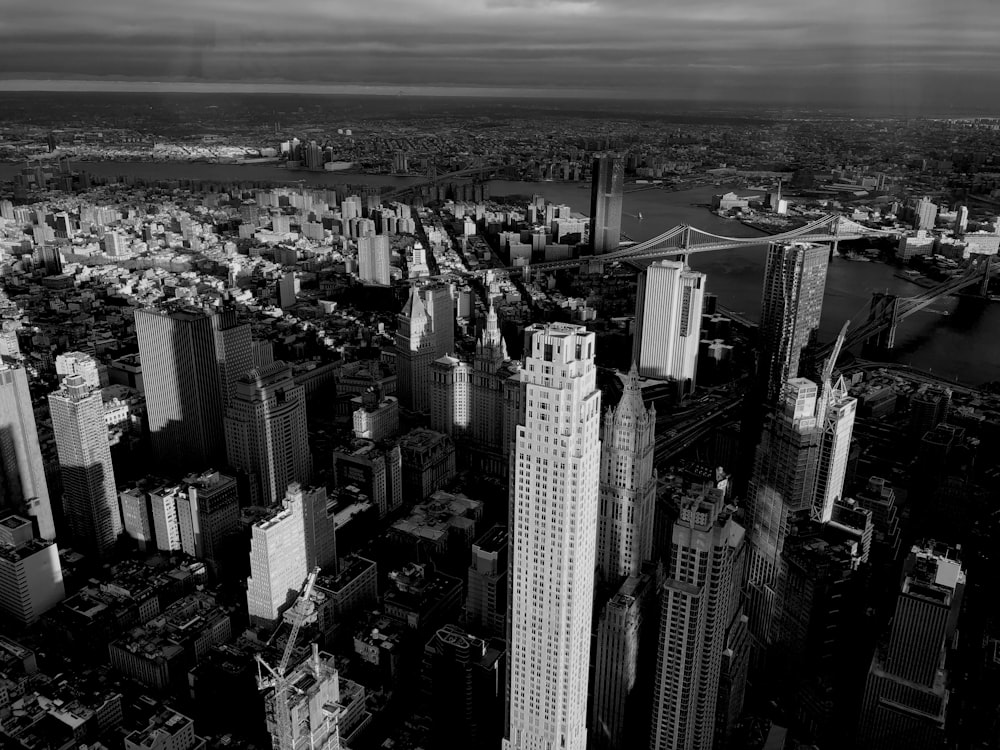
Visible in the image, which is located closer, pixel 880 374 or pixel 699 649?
pixel 699 649

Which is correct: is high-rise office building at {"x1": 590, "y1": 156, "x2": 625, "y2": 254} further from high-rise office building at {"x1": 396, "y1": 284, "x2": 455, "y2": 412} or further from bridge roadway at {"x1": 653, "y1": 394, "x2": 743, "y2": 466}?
bridge roadway at {"x1": 653, "y1": 394, "x2": 743, "y2": 466}

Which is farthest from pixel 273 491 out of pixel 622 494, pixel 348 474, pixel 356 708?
pixel 622 494

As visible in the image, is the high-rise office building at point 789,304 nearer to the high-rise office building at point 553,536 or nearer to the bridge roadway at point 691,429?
the bridge roadway at point 691,429

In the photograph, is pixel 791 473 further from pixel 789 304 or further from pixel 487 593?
pixel 789 304

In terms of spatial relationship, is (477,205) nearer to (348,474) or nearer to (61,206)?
(61,206)

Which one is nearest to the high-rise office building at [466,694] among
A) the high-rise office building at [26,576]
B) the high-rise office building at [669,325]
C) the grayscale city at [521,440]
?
the grayscale city at [521,440]

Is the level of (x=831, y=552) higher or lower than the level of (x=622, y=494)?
lower
